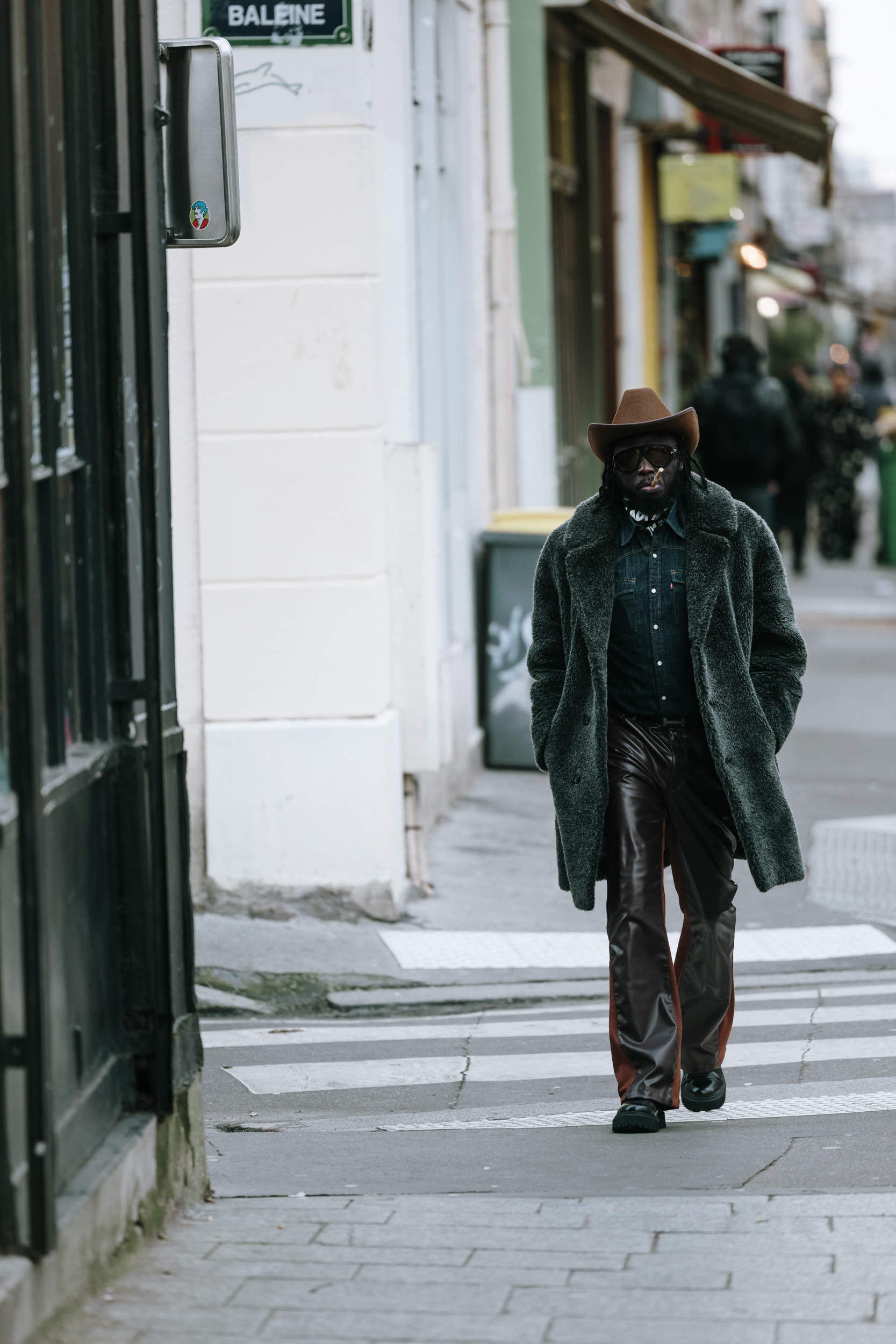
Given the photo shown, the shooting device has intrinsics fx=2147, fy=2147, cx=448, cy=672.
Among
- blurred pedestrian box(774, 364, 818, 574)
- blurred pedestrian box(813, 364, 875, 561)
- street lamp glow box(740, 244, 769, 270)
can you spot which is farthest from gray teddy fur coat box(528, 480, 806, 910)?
street lamp glow box(740, 244, 769, 270)

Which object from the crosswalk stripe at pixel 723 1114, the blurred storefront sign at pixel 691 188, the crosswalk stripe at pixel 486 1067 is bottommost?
the crosswalk stripe at pixel 486 1067

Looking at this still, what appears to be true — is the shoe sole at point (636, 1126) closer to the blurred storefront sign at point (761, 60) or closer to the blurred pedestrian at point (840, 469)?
the blurred storefront sign at point (761, 60)

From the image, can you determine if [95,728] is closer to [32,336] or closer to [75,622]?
[75,622]

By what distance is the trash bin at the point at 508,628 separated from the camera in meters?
10.2

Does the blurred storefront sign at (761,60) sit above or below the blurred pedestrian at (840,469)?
above

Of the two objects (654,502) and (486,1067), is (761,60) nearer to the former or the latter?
(486,1067)

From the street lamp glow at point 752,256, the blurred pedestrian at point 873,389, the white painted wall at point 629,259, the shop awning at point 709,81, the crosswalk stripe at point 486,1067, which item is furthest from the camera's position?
the blurred pedestrian at point 873,389

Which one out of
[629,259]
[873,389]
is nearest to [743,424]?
[629,259]

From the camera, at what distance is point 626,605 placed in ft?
16.6

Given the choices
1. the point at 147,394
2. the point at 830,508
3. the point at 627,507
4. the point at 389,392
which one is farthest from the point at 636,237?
the point at 147,394

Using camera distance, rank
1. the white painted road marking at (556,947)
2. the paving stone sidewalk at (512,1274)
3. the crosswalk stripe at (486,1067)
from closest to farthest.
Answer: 1. the paving stone sidewalk at (512,1274)
2. the crosswalk stripe at (486,1067)
3. the white painted road marking at (556,947)

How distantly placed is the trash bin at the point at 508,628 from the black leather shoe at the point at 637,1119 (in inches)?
204

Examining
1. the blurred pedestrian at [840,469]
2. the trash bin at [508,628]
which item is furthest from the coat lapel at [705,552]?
the blurred pedestrian at [840,469]

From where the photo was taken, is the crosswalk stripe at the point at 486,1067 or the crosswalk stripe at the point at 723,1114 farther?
the crosswalk stripe at the point at 486,1067
